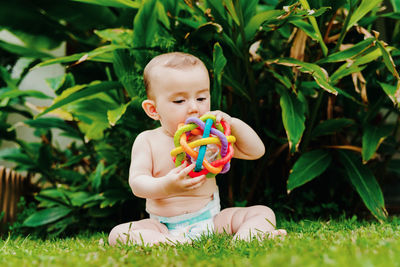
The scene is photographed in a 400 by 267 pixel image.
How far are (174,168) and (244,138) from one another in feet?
1.12

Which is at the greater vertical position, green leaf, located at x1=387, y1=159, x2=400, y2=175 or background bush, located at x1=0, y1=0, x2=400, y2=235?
background bush, located at x1=0, y1=0, x2=400, y2=235

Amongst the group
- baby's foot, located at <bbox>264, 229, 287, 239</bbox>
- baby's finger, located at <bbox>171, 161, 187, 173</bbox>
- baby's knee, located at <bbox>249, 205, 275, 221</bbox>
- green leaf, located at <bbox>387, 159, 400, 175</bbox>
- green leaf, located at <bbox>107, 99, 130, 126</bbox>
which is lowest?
green leaf, located at <bbox>387, 159, 400, 175</bbox>

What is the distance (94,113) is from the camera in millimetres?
2105

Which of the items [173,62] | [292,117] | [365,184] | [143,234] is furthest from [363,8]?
[143,234]

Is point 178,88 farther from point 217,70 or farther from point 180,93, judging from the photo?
point 217,70

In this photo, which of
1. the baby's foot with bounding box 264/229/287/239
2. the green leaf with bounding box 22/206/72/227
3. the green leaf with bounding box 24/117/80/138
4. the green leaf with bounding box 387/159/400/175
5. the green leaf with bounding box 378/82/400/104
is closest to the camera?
the baby's foot with bounding box 264/229/287/239

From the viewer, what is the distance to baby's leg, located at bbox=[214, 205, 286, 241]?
145 cm

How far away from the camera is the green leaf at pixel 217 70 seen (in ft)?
5.59

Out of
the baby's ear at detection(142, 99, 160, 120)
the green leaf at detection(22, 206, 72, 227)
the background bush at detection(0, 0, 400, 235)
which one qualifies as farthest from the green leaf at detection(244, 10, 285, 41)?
the green leaf at detection(22, 206, 72, 227)

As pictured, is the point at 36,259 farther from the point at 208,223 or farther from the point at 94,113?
the point at 94,113

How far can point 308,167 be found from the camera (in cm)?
196

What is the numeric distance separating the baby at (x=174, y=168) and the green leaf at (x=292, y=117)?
0.67ft

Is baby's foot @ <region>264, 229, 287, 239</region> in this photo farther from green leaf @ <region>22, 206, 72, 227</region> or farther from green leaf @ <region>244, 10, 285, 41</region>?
green leaf @ <region>22, 206, 72, 227</region>

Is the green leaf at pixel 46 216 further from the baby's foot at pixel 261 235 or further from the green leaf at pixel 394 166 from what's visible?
the green leaf at pixel 394 166
